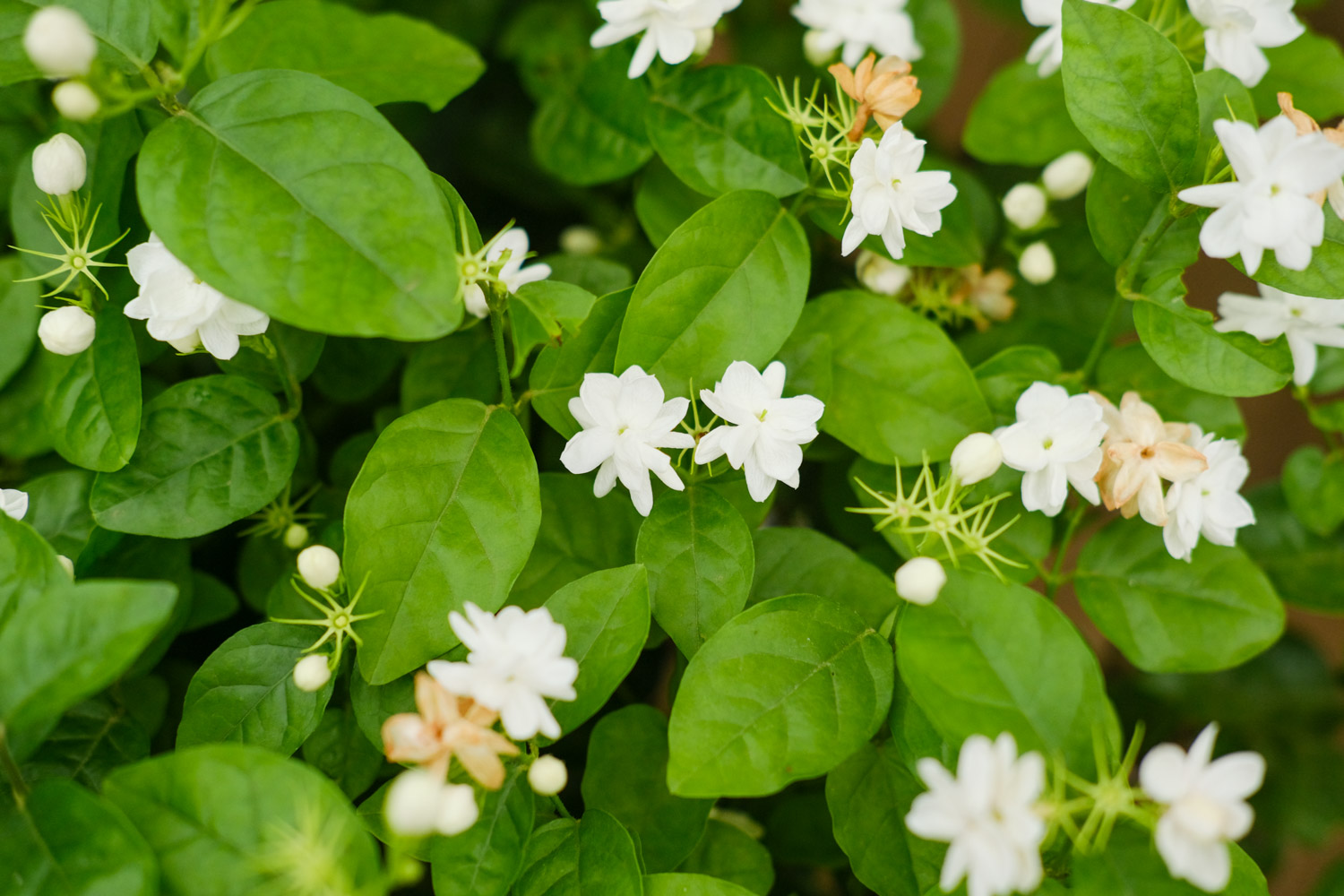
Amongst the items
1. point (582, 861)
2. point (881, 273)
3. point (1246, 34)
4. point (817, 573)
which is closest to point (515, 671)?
point (582, 861)

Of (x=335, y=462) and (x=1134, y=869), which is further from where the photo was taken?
(x=335, y=462)

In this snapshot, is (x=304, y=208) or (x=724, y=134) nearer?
(x=304, y=208)

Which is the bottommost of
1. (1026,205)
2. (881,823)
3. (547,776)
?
(881,823)

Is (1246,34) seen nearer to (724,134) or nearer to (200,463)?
(724,134)

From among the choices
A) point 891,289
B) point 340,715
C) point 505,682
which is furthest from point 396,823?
point 891,289

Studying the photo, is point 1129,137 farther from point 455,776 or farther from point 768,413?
point 455,776

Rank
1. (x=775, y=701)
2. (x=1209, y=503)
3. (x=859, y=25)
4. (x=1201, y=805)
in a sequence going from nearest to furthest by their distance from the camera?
(x=1201, y=805) < (x=775, y=701) < (x=1209, y=503) < (x=859, y=25)
